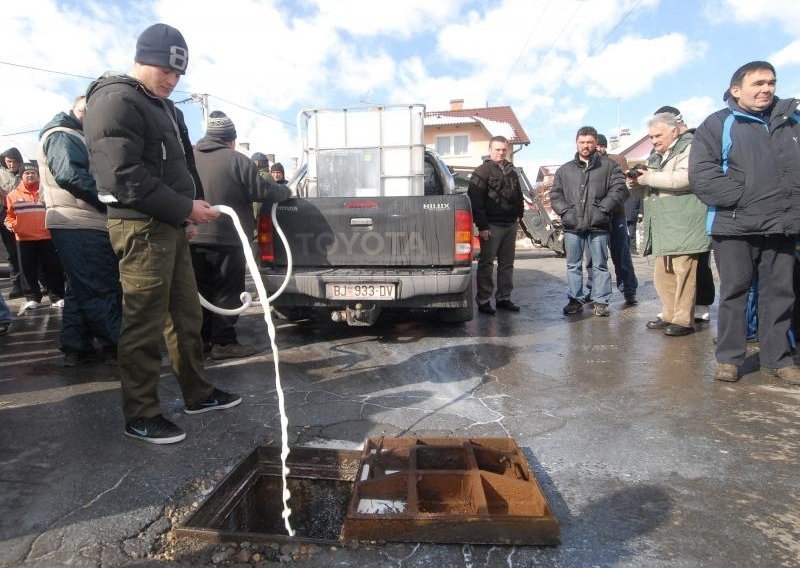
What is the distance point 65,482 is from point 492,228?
4.71m

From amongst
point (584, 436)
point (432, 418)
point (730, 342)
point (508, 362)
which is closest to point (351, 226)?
point (508, 362)

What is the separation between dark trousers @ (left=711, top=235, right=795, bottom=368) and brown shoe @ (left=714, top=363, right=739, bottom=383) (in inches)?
1.4

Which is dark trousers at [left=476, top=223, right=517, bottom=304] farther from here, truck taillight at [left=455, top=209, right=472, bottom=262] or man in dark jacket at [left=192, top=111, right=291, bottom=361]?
man in dark jacket at [left=192, top=111, right=291, bottom=361]

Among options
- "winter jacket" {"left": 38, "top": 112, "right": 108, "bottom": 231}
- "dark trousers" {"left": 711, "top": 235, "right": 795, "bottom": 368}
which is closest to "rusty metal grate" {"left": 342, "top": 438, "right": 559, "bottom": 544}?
"dark trousers" {"left": 711, "top": 235, "right": 795, "bottom": 368}

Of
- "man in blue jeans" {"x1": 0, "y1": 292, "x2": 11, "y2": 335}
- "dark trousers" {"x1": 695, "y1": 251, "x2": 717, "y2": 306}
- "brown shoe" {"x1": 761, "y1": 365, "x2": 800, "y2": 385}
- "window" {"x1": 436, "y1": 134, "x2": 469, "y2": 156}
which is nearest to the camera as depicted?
"brown shoe" {"x1": 761, "y1": 365, "x2": 800, "y2": 385}

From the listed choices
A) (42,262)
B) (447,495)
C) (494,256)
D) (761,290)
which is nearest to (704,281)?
(761,290)

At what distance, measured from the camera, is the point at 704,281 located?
16.2 feet

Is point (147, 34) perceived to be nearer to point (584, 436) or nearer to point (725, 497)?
point (584, 436)

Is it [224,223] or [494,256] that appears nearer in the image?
[224,223]

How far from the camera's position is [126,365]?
260cm

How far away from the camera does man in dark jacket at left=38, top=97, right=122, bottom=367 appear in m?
3.48

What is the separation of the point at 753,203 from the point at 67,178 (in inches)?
179

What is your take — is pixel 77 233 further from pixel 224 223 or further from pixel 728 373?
pixel 728 373

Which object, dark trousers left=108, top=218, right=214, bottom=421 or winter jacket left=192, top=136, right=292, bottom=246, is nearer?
dark trousers left=108, top=218, right=214, bottom=421
